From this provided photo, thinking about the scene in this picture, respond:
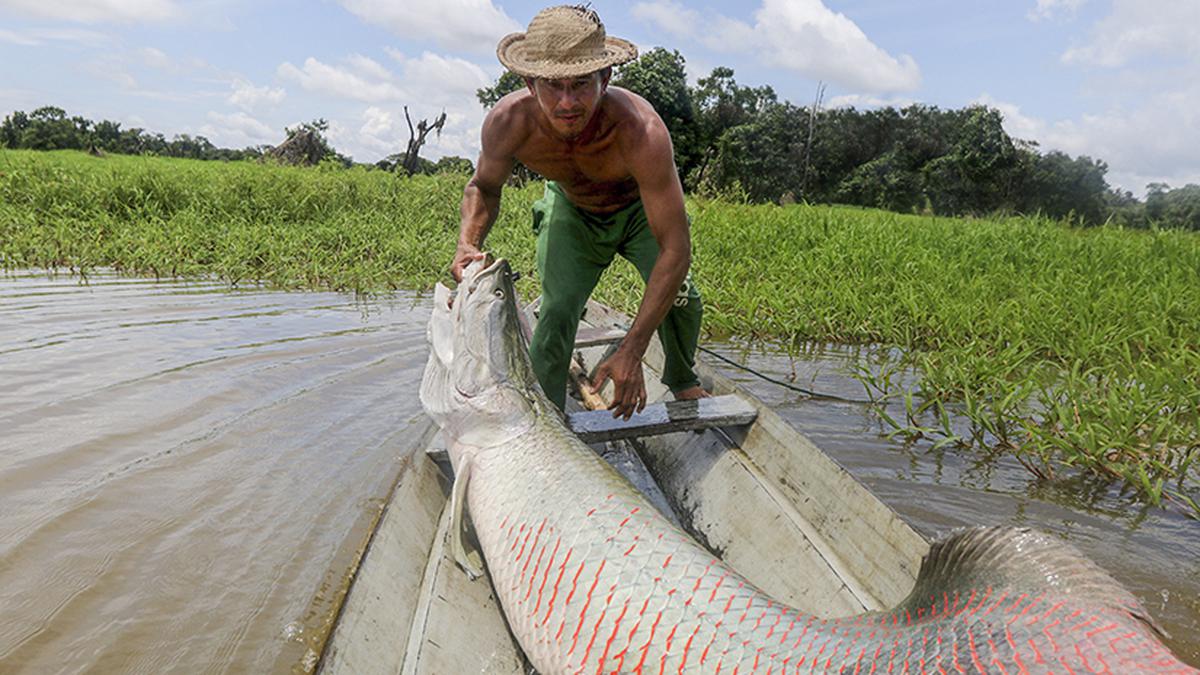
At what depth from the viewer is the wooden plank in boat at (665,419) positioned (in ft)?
9.61

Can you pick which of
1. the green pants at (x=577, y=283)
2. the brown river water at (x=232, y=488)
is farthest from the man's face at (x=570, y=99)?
the brown river water at (x=232, y=488)

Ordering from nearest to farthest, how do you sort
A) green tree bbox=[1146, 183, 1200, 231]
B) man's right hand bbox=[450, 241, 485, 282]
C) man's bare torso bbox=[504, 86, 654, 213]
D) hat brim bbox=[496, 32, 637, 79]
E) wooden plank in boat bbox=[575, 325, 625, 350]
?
1. hat brim bbox=[496, 32, 637, 79]
2. man's right hand bbox=[450, 241, 485, 282]
3. man's bare torso bbox=[504, 86, 654, 213]
4. wooden plank in boat bbox=[575, 325, 625, 350]
5. green tree bbox=[1146, 183, 1200, 231]

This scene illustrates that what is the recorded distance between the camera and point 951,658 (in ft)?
4.27

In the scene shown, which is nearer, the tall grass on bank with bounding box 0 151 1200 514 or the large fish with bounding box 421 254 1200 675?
the large fish with bounding box 421 254 1200 675

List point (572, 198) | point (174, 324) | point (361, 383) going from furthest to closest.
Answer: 1. point (174, 324)
2. point (361, 383)
3. point (572, 198)

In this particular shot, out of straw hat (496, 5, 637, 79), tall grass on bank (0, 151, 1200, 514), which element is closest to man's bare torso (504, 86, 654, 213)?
straw hat (496, 5, 637, 79)

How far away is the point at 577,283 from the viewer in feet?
11.5

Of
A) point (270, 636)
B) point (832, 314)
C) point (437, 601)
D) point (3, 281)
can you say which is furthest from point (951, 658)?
point (3, 281)

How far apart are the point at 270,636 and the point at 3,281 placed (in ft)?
20.9

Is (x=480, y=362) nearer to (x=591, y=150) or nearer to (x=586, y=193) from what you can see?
(x=591, y=150)

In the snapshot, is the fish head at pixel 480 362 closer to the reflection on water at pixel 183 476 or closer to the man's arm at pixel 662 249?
the man's arm at pixel 662 249

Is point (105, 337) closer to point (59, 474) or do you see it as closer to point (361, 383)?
point (361, 383)

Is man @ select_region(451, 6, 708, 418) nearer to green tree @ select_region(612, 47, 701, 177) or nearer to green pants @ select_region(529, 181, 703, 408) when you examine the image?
green pants @ select_region(529, 181, 703, 408)

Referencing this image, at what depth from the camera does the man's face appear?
2.69m
